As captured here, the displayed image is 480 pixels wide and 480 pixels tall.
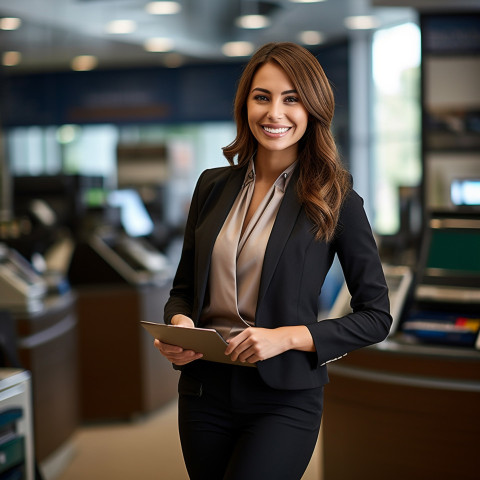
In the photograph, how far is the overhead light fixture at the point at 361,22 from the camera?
9.08 meters

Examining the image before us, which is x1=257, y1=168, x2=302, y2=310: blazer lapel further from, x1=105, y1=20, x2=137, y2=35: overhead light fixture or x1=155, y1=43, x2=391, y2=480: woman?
x1=105, y1=20, x2=137, y2=35: overhead light fixture

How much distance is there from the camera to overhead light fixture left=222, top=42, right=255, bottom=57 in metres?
10.6

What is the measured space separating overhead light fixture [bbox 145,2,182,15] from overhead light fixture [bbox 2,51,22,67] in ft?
10.6

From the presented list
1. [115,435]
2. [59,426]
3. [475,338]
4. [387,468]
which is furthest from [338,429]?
[115,435]

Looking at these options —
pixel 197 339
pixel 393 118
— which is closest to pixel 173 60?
pixel 393 118

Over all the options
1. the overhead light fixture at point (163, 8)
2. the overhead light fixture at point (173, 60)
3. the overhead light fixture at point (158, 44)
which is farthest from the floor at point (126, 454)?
the overhead light fixture at point (173, 60)

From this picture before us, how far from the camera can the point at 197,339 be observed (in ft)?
5.09

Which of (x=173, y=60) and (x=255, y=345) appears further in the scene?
(x=173, y=60)

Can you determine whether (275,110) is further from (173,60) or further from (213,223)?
(173,60)

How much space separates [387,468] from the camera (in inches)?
112

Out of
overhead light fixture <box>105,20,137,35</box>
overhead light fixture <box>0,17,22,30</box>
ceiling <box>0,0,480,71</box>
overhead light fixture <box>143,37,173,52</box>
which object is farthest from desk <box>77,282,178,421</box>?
overhead light fixture <box>143,37,173,52</box>

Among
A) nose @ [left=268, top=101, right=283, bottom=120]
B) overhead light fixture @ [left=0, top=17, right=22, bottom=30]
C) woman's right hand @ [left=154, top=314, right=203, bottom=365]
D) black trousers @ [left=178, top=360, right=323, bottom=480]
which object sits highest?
overhead light fixture @ [left=0, top=17, right=22, bottom=30]

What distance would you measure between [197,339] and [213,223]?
0.30 metres

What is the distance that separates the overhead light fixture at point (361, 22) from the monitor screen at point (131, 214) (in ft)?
12.3
